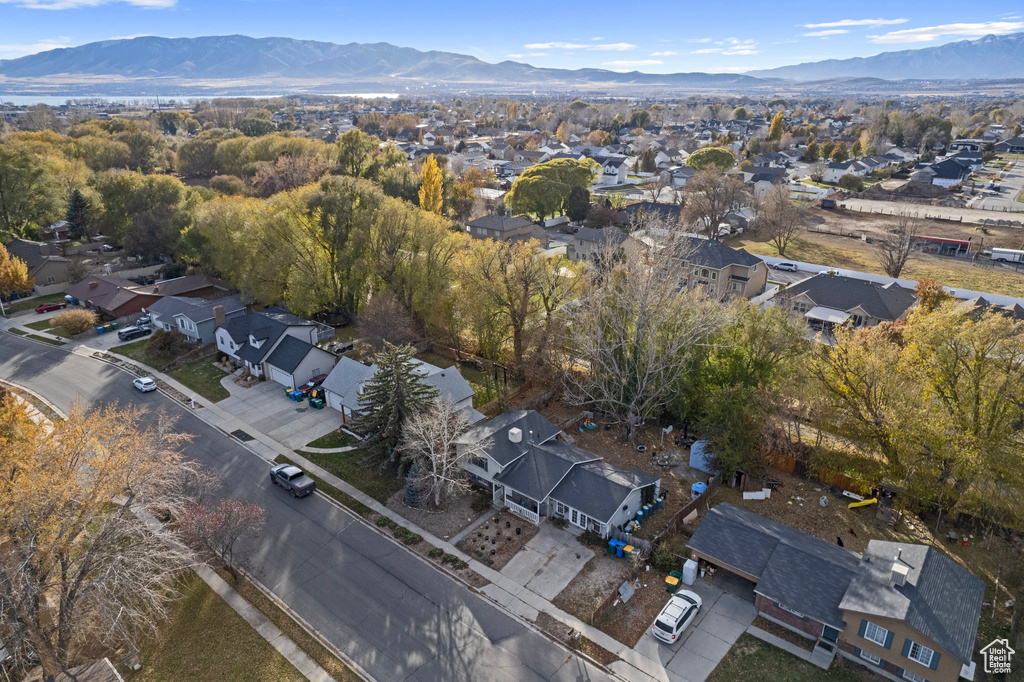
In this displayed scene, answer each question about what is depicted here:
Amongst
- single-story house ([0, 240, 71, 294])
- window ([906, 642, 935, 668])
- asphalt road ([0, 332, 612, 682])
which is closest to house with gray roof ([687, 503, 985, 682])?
window ([906, 642, 935, 668])

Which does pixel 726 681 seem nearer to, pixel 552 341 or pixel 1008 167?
pixel 552 341

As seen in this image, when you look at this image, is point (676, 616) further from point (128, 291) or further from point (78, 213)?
point (78, 213)

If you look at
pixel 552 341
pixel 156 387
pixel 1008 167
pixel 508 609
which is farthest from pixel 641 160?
pixel 508 609

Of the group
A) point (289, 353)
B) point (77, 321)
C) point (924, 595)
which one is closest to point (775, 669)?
point (924, 595)

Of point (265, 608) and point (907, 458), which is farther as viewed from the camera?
point (907, 458)

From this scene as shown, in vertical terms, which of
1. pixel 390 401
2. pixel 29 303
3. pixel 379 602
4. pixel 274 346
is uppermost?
pixel 390 401

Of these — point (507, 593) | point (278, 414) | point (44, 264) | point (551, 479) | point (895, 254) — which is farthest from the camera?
point (895, 254)

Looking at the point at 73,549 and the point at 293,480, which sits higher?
the point at 73,549
